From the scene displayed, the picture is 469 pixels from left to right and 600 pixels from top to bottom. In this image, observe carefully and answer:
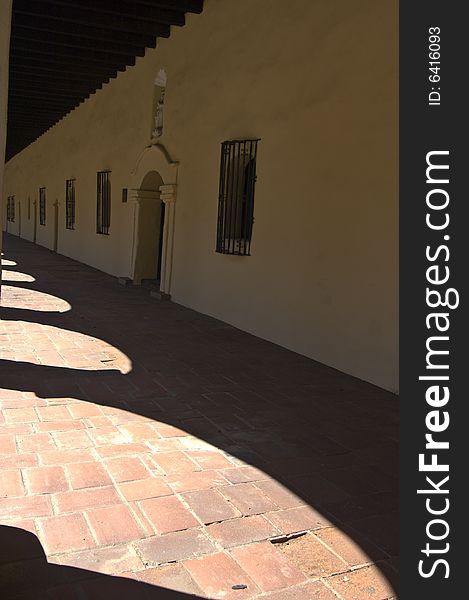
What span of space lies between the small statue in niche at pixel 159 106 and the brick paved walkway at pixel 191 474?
5285mm

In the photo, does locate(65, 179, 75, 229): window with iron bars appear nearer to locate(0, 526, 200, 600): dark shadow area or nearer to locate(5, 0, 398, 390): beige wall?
locate(5, 0, 398, 390): beige wall

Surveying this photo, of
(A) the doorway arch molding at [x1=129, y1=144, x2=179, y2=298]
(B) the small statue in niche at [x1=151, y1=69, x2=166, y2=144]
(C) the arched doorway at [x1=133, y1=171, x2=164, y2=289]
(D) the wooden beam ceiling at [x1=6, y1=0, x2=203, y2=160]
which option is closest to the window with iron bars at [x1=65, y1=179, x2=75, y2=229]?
(D) the wooden beam ceiling at [x1=6, y1=0, x2=203, y2=160]

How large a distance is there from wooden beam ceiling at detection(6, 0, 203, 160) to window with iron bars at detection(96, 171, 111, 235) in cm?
218

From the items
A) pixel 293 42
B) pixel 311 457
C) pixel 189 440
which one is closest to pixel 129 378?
pixel 189 440

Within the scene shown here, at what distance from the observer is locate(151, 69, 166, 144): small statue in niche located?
9938mm

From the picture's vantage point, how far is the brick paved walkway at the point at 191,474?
7.27 feet

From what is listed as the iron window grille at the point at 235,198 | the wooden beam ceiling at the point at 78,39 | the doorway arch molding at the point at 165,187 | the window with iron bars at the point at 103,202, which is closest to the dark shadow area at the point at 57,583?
the iron window grille at the point at 235,198

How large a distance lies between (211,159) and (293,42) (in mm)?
2251

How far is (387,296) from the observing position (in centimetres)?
501

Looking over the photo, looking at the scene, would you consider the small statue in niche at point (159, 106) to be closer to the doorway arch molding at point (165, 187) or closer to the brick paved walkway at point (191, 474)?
the doorway arch molding at point (165, 187)

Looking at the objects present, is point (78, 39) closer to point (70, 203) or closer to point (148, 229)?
point (148, 229)

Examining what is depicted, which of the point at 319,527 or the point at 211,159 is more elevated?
the point at 211,159

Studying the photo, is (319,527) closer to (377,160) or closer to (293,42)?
(377,160)

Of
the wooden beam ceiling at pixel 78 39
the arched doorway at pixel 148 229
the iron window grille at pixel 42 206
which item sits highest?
the wooden beam ceiling at pixel 78 39
